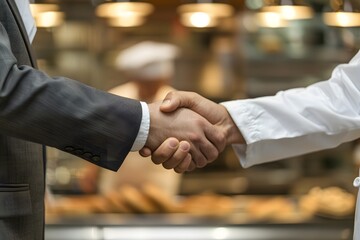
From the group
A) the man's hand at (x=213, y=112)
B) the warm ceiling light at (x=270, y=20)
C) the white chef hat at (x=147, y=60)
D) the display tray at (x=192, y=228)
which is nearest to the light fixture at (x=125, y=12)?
the white chef hat at (x=147, y=60)

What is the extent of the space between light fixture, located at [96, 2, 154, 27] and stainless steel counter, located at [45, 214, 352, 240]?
134 centimetres

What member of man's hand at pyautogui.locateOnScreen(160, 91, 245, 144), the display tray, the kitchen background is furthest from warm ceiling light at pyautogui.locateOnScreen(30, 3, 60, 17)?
man's hand at pyautogui.locateOnScreen(160, 91, 245, 144)

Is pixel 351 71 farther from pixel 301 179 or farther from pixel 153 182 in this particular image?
pixel 301 179

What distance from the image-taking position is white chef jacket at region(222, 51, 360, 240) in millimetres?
2033

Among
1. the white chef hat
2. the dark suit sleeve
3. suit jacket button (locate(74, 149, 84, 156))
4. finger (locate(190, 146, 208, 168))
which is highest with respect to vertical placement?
the dark suit sleeve

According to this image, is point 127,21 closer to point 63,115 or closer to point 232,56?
point 232,56

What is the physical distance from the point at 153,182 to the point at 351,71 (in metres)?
2.36

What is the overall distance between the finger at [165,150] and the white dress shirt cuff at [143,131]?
0.12 meters

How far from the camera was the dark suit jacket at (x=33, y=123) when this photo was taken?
162 cm

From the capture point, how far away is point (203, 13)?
442cm

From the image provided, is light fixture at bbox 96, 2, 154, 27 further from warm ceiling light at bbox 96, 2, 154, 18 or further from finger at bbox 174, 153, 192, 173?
finger at bbox 174, 153, 192, 173

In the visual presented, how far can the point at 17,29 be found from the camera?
1.68m

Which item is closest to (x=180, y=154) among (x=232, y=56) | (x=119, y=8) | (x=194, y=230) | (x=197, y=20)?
(x=194, y=230)

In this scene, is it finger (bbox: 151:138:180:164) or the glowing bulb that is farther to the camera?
the glowing bulb
